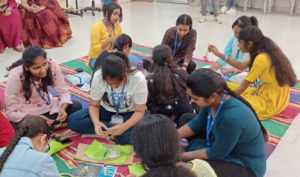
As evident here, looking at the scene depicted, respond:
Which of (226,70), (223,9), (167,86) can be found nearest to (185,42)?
(226,70)

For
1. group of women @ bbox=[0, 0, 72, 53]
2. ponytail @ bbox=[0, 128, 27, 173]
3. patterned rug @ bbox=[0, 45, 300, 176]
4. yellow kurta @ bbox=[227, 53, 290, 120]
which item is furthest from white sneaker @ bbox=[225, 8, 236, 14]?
ponytail @ bbox=[0, 128, 27, 173]

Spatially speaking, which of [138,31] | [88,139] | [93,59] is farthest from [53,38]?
[88,139]

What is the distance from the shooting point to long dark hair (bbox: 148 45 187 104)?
227cm

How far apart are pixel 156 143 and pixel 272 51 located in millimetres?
1688

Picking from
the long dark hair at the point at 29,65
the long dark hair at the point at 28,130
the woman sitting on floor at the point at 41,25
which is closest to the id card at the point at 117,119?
the long dark hair at the point at 29,65

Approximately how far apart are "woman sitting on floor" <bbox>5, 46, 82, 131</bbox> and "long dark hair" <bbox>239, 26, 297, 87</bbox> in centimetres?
161

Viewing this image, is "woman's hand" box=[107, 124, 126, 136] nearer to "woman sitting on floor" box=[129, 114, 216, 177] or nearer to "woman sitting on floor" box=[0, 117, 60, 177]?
"woman sitting on floor" box=[0, 117, 60, 177]

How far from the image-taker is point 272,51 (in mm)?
2412

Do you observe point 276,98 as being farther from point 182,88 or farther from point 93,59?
point 93,59

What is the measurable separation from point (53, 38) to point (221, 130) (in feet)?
12.0

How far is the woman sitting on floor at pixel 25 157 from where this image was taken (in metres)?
1.23

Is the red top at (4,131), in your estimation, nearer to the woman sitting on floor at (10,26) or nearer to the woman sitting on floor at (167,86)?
the woman sitting on floor at (167,86)

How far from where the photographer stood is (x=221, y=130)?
1558mm

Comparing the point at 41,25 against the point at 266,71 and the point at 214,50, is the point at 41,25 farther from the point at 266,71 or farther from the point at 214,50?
the point at 266,71
